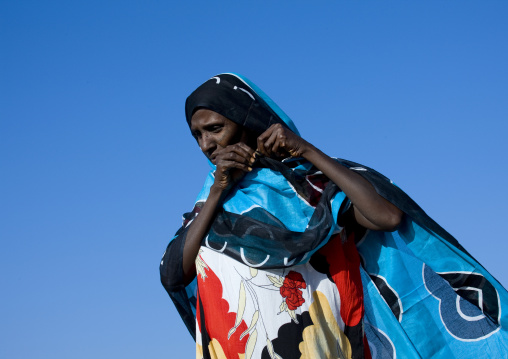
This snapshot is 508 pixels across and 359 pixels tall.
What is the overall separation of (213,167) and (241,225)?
0.49 metres

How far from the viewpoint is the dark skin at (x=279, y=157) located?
3.42 m

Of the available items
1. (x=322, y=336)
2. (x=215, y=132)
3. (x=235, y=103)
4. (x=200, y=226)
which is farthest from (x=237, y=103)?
(x=322, y=336)

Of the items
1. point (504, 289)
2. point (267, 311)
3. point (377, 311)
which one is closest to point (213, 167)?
point (267, 311)

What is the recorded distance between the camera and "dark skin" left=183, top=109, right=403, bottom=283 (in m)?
3.42

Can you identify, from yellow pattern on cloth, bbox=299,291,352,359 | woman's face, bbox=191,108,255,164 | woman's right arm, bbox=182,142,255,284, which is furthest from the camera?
woman's face, bbox=191,108,255,164

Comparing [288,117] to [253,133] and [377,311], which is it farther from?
[377,311]

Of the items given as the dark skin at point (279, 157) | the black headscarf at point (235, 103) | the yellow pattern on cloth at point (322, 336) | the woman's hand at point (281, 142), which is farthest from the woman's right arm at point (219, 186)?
the yellow pattern on cloth at point (322, 336)

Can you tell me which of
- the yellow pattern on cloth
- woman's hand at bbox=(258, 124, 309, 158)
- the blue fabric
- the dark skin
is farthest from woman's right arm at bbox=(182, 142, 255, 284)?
the blue fabric

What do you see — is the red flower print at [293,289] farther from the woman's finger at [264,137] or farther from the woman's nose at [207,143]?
the woman's nose at [207,143]

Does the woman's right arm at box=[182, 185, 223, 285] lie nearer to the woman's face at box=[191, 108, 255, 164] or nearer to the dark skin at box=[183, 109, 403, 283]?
the dark skin at box=[183, 109, 403, 283]

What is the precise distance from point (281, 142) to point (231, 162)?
283mm

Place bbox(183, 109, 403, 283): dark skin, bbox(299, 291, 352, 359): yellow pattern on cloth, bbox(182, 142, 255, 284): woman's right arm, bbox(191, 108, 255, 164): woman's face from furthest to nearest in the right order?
1. bbox(191, 108, 255, 164): woman's face
2. bbox(182, 142, 255, 284): woman's right arm
3. bbox(183, 109, 403, 283): dark skin
4. bbox(299, 291, 352, 359): yellow pattern on cloth

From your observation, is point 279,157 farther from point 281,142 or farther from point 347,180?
point 347,180

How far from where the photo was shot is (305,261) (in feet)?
11.2
